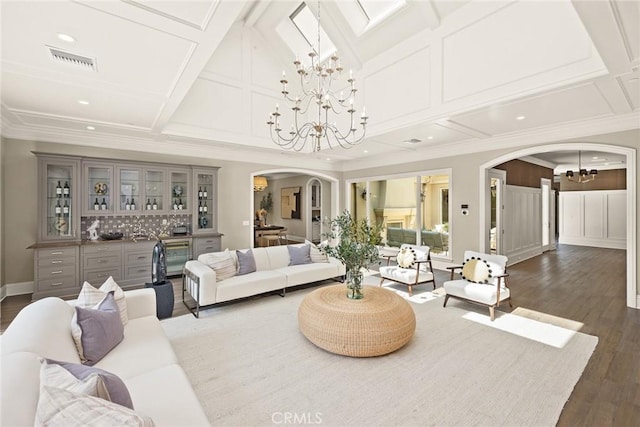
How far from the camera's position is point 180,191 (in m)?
6.12

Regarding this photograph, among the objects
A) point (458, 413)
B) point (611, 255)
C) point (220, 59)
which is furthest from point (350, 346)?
point (611, 255)

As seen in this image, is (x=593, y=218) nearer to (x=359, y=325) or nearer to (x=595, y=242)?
(x=595, y=242)

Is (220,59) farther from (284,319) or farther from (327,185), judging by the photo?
(327,185)

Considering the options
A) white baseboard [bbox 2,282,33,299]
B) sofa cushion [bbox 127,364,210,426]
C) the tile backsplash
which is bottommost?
white baseboard [bbox 2,282,33,299]

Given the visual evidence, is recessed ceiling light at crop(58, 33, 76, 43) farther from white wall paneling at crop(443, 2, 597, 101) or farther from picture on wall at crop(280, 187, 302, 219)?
picture on wall at crop(280, 187, 302, 219)

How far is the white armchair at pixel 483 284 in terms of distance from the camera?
391cm

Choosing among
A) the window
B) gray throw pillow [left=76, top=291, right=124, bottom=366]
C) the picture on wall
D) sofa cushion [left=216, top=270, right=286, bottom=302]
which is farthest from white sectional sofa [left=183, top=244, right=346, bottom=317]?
the picture on wall

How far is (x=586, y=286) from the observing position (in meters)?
5.41

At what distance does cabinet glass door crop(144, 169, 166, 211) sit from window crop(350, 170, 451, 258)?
17.6 feet

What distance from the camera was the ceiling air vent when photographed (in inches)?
111

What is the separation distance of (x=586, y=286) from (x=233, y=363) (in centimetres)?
638

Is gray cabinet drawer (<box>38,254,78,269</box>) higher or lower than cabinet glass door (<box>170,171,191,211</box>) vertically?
lower

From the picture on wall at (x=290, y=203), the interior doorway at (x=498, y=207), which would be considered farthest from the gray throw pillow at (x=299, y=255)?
the picture on wall at (x=290, y=203)

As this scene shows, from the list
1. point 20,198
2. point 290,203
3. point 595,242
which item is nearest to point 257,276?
point 20,198
